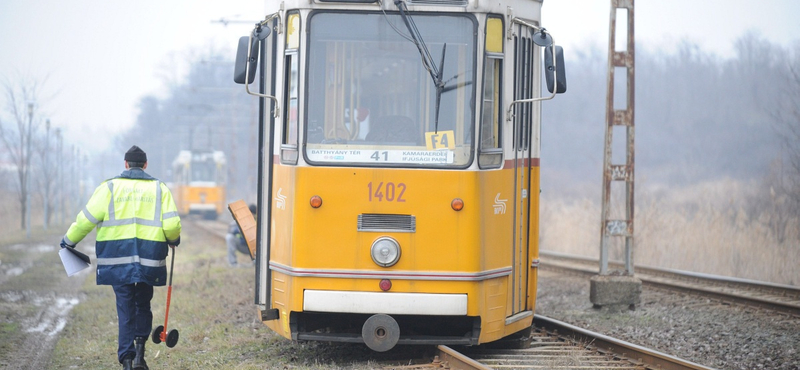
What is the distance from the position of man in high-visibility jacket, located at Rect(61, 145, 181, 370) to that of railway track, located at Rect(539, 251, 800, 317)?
693cm

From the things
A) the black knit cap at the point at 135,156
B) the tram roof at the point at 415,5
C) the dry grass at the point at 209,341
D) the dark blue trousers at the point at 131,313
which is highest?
the tram roof at the point at 415,5

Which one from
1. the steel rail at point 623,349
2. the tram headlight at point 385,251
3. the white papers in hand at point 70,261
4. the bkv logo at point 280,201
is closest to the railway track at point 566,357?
the steel rail at point 623,349

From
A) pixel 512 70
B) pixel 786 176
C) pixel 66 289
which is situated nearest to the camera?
pixel 512 70

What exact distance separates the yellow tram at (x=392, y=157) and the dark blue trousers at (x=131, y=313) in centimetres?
106

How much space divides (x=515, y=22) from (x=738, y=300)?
19.1 ft

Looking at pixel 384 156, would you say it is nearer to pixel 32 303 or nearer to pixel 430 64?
pixel 430 64

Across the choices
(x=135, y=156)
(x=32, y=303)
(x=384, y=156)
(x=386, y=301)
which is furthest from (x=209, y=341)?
(x=32, y=303)

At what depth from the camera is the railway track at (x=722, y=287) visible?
10602mm

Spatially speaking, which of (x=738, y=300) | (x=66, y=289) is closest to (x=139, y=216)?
(x=738, y=300)

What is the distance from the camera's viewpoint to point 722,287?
12836 mm

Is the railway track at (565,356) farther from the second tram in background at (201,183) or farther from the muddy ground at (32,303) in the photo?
the second tram in background at (201,183)

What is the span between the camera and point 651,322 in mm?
9867

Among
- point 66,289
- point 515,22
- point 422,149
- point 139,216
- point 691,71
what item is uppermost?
point 691,71

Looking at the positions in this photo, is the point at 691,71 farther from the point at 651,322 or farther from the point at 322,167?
the point at 322,167
